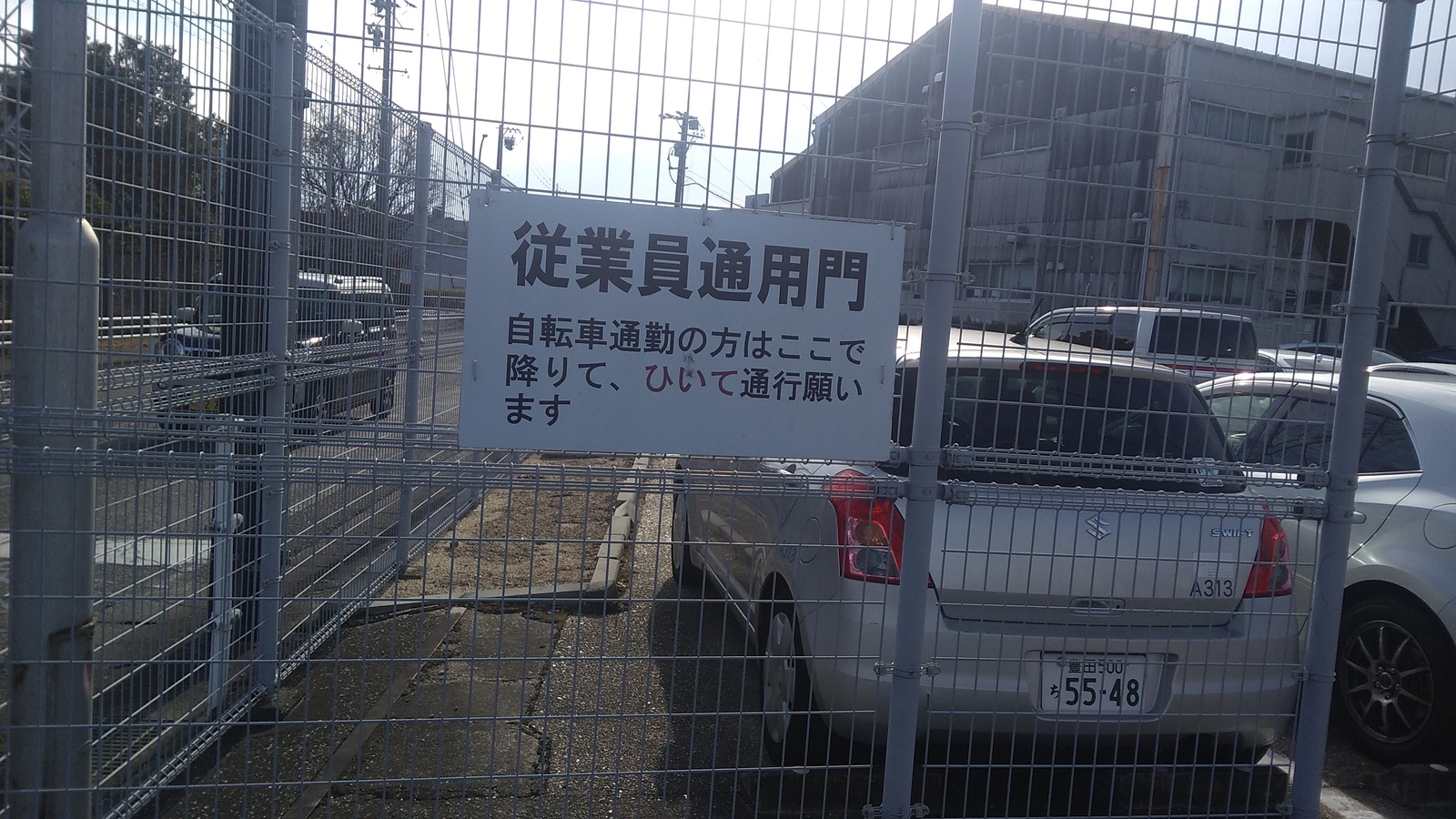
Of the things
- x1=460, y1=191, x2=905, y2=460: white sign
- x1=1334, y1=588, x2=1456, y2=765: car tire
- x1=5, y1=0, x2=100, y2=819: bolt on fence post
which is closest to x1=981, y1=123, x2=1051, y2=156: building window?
x1=460, y1=191, x2=905, y2=460: white sign

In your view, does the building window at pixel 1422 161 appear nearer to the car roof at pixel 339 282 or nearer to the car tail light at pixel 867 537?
the car tail light at pixel 867 537

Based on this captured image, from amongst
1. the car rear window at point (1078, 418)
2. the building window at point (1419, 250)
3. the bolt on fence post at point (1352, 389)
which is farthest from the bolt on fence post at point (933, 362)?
the building window at point (1419, 250)

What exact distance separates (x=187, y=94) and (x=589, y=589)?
134 inches

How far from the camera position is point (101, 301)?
3.11 metres

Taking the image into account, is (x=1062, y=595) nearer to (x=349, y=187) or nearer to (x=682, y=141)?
(x=682, y=141)

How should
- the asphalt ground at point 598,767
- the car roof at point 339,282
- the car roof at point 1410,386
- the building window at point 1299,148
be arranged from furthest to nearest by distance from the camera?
the car roof at point 1410,386 < the car roof at point 339,282 < the asphalt ground at point 598,767 < the building window at point 1299,148

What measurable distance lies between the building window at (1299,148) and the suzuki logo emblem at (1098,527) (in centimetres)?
120

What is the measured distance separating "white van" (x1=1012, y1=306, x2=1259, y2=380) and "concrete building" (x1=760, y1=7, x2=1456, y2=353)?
0.20ft

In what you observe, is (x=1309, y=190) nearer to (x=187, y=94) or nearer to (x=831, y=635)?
(x=831, y=635)

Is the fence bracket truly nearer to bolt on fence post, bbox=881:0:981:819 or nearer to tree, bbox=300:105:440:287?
bolt on fence post, bbox=881:0:981:819

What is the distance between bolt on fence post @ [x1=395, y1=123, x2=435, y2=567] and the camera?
2.68m

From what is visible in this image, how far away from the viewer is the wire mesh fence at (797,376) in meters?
2.54

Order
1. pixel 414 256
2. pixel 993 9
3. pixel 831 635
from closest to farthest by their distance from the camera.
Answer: pixel 993 9
pixel 831 635
pixel 414 256

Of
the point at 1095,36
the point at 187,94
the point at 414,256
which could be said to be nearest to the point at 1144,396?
the point at 1095,36
